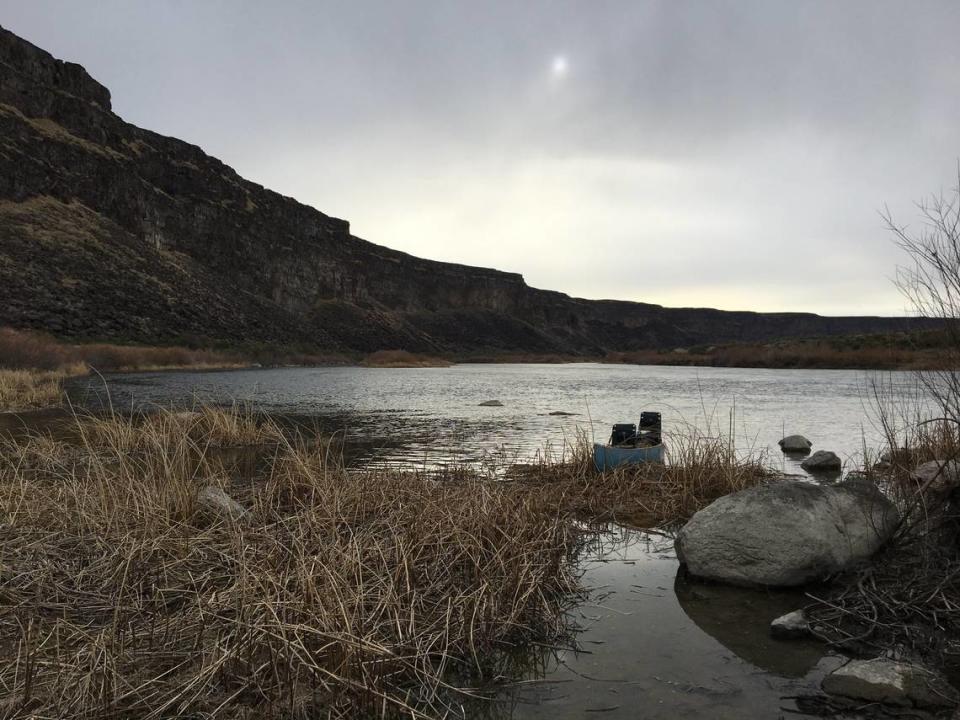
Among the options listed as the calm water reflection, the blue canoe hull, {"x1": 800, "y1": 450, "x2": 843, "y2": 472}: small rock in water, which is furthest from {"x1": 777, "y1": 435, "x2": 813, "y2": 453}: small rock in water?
the calm water reflection

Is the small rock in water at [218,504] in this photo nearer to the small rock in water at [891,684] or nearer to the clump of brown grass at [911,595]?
the small rock in water at [891,684]

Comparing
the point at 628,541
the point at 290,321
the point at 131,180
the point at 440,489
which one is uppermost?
the point at 131,180

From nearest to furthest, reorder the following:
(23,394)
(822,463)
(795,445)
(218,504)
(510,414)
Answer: (218,504) → (822,463) → (795,445) → (23,394) → (510,414)

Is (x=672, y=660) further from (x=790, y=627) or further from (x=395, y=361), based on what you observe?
(x=395, y=361)

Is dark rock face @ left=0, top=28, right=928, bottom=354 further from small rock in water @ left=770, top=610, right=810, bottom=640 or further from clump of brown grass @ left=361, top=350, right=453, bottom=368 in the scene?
clump of brown grass @ left=361, top=350, right=453, bottom=368

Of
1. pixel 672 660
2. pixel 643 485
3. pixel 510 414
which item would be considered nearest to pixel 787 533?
pixel 672 660

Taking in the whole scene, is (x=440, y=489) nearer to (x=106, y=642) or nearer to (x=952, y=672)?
(x=106, y=642)

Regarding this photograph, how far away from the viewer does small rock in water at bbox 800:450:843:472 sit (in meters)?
11.1

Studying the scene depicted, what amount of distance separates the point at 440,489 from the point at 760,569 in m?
3.28

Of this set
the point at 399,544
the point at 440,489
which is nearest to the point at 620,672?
the point at 399,544

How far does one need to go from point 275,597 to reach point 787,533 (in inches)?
157

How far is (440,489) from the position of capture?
6.82 m

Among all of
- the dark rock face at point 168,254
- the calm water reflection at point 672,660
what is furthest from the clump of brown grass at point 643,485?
the dark rock face at point 168,254

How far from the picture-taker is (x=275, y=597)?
3.65 meters
